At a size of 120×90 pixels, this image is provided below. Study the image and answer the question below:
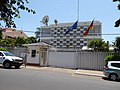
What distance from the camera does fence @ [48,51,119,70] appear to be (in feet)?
84.6

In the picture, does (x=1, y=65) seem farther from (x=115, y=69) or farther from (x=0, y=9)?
(x=0, y=9)

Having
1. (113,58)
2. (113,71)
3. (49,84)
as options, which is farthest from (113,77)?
(49,84)

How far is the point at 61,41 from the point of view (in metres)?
101

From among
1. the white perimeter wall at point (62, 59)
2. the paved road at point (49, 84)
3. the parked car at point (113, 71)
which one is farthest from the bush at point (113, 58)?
the paved road at point (49, 84)

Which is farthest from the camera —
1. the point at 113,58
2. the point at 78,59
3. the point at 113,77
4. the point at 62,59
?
the point at 62,59

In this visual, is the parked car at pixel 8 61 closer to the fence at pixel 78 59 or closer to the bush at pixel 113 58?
the fence at pixel 78 59

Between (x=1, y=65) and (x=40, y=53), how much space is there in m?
5.47

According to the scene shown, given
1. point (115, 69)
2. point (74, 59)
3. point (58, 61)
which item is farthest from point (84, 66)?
point (115, 69)

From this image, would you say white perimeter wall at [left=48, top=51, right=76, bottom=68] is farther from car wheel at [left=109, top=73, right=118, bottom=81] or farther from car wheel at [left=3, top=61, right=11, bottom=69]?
car wheel at [left=109, top=73, right=118, bottom=81]

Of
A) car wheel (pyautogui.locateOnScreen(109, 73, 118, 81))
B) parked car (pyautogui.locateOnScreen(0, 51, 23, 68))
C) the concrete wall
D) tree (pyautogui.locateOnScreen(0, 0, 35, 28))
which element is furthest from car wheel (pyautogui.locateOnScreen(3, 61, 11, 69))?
tree (pyautogui.locateOnScreen(0, 0, 35, 28))

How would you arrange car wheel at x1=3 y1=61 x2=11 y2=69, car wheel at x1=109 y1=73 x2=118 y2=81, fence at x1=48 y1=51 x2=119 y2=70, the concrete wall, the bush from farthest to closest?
the concrete wall → fence at x1=48 y1=51 x2=119 y2=70 → car wheel at x1=3 y1=61 x2=11 y2=69 → the bush → car wheel at x1=109 y1=73 x2=118 y2=81

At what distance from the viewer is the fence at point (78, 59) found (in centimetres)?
2578

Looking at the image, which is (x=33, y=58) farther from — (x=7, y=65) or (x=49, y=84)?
(x=49, y=84)

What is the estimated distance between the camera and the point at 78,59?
27.3 m
